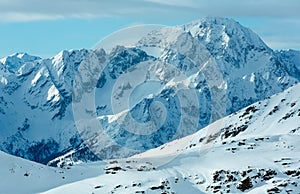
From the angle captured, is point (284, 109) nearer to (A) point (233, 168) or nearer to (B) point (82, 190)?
(A) point (233, 168)

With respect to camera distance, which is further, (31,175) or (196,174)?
(31,175)

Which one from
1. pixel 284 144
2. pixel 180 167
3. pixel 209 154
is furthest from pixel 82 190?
pixel 284 144

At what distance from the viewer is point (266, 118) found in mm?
105625

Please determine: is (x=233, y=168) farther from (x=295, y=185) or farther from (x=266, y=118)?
(x=266, y=118)

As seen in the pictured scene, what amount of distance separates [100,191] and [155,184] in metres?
4.62

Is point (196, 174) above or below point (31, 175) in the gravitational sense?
above

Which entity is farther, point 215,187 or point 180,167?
point 180,167

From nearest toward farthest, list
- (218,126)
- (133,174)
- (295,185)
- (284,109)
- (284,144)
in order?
(295,185) < (133,174) < (284,144) < (284,109) < (218,126)

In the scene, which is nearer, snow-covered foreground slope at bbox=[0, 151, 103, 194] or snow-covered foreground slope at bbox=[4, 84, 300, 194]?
snow-covered foreground slope at bbox=[4, 84, 300, 194]

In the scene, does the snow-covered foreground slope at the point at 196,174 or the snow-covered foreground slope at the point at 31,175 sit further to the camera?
the snow-covered foreground slope at the point at 31,175

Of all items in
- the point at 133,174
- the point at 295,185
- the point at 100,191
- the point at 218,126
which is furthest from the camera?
the point at 218,126

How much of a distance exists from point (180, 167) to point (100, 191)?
10437mm

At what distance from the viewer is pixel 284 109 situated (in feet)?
346

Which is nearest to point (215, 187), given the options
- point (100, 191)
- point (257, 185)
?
point (257, 185)
